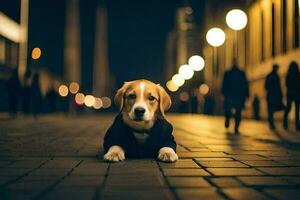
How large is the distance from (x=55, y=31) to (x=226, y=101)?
60.5 meters

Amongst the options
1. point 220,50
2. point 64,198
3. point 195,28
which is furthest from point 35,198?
point 195,28

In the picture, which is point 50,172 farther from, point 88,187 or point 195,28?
point 195,28

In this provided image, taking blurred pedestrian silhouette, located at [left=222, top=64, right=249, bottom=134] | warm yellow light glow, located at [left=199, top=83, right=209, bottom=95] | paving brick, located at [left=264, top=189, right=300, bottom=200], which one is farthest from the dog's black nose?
warm yellow light glow, located at [left=199, top=83, right=209, bottom=95]

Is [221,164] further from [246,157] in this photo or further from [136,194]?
[136,194]

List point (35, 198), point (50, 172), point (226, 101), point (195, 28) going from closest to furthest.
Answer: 1. point (35, 198)
2. point (50, 172)
3. point (226, 101)
4. point (195, 28)

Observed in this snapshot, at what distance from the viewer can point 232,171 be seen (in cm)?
534

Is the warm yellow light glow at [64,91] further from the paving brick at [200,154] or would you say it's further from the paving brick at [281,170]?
the paving brick at [281,170]

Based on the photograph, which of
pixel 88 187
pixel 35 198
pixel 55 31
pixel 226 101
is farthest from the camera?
pixel 55 31

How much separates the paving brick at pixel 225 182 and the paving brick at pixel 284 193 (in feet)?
1.15

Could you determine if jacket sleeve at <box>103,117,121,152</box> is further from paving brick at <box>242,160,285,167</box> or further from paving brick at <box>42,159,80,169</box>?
paving brick at <box>242,160,285,167</box>

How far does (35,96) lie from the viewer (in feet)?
76.3

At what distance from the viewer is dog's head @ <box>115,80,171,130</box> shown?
5.92 m

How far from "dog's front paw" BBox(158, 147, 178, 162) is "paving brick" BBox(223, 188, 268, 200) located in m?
A: 1.84

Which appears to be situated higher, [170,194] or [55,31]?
[55,31]
